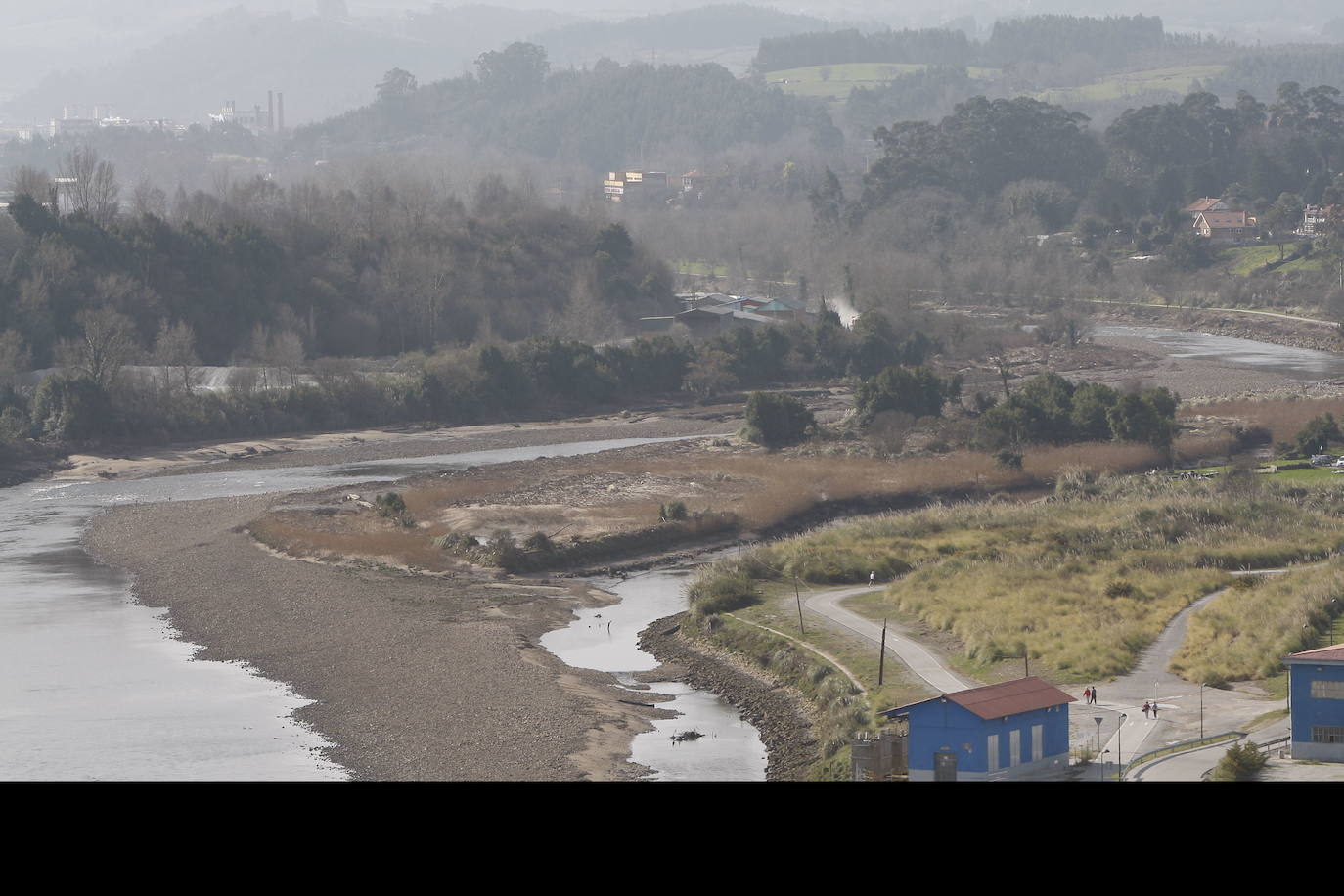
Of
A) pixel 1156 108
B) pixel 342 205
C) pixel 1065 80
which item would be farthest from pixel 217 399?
pixel 1065 80

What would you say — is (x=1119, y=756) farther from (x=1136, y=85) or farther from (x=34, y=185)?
(x=1136, y=85)

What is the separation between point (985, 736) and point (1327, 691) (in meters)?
3.23

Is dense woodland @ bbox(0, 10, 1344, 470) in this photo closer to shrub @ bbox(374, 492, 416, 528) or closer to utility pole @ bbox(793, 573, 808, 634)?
shrub @ bbox(374, 492, 416, 528)

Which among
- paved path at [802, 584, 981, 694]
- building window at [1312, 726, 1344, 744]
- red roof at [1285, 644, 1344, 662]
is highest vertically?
red roof at [1285, 644, 1344, 662]

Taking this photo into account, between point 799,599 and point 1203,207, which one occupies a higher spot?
point 1203,207

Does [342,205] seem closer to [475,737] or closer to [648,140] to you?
[475,737]

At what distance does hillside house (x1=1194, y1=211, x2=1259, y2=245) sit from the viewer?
3484 inches

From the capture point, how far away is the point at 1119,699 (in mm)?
18859

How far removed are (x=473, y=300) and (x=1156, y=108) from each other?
176 feet

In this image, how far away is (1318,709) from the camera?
1526 cm

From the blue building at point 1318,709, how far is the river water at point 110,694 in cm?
750

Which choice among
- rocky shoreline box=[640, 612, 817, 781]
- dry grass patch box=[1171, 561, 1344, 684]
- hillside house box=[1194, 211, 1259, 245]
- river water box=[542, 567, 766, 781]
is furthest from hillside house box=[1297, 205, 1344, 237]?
rocky shoreline box=[640, 612, 817, 781]

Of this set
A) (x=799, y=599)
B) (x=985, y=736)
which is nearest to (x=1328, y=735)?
(x=985, y=736)

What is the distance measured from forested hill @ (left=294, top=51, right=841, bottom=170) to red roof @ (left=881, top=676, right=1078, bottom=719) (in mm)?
151742
